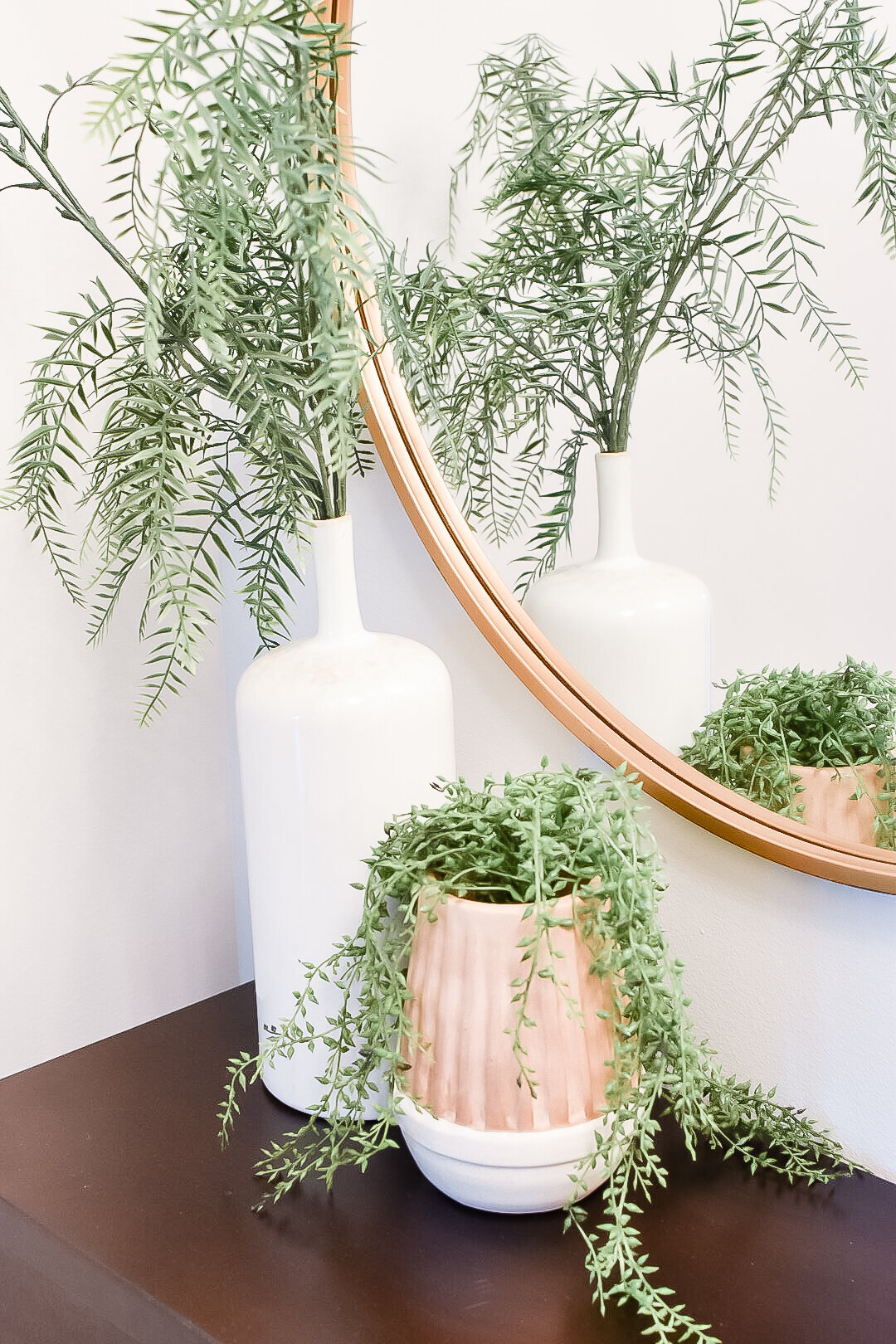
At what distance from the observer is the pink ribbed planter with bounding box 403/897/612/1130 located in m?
0.60

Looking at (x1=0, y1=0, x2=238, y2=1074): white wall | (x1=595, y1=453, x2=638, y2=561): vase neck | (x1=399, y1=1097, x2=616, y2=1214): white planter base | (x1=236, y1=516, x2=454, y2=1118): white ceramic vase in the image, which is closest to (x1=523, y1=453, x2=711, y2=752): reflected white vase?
(x1=595, y1=453, x2=638, y2=561): vase neck

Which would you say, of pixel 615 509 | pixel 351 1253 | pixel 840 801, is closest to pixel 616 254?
pixel 615 509

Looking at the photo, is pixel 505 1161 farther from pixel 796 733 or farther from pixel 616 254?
pixel 616 254

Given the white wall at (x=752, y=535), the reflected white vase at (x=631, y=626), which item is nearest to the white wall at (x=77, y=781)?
the white wall at (x=752, y=535)

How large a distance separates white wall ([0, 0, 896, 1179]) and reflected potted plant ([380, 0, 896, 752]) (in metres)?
0.03

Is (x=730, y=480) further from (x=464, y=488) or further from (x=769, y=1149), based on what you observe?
(x=769, y=1149)

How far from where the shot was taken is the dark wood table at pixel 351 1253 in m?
0.58

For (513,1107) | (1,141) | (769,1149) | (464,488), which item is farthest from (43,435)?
(769,1149)

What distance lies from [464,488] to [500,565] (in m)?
0.06

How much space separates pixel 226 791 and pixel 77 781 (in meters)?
0.17

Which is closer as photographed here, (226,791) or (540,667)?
(540,667)

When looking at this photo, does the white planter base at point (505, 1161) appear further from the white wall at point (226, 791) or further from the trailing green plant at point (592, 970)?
the white wall at point (226, 791)

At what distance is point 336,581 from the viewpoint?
75 centimetres

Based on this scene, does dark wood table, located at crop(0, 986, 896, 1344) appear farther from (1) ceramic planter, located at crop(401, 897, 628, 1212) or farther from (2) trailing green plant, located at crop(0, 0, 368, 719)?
(2) trailing green plant, located at crop(0, 0, 368, 719)
